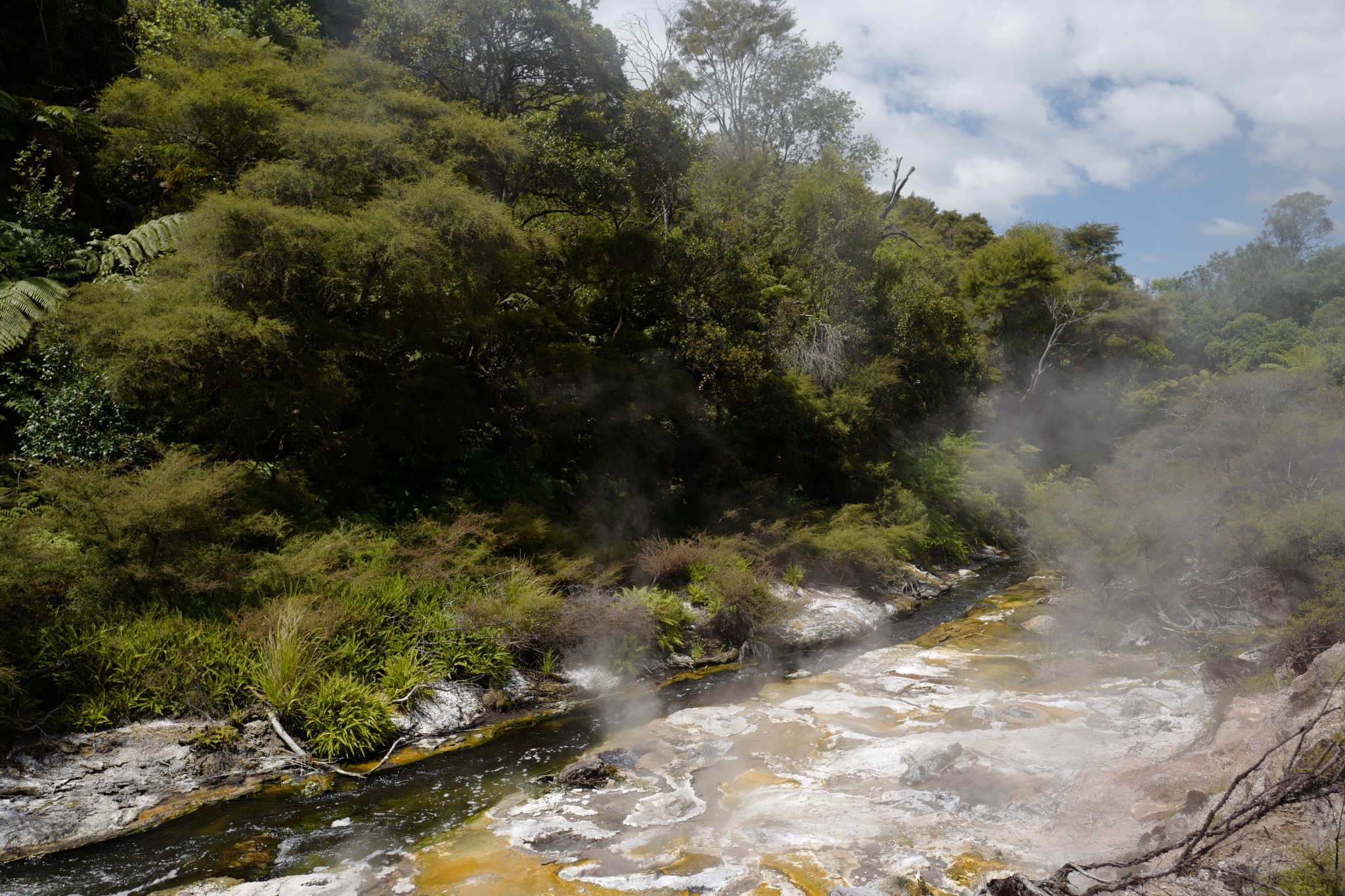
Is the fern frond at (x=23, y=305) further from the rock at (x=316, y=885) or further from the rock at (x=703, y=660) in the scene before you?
the rock at (x=703, y=660)

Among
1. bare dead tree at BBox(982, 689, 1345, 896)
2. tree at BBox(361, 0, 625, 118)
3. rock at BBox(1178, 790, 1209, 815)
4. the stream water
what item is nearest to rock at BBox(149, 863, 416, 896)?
the stream water

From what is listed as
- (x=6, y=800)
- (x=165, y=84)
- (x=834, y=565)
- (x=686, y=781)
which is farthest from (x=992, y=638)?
(x=165, y=84)

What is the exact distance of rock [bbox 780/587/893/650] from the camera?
460 inches

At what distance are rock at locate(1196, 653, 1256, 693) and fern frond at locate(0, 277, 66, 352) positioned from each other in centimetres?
1383

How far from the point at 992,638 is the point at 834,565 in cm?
317

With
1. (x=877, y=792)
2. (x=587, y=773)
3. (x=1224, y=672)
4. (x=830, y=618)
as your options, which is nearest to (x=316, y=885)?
(x=587, y=773)

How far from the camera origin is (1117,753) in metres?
6.17

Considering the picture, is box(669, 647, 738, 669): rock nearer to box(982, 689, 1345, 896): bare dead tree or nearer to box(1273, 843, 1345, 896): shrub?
box(982, 689, 1345, 896): bare dead tree

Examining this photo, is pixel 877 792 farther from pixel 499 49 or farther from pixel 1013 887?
pixel 499 49

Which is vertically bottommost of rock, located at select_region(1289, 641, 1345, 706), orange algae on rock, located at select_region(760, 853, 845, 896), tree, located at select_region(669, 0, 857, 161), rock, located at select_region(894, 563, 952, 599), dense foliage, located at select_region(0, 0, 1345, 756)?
rock, located at select_region(894, 563, 952, 599)

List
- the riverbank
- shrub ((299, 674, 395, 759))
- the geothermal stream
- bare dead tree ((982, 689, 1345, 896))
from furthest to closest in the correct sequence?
shrub ((299, 674, 395, 759))
the riverbank
the geothermal stream
bare dead tree ((982, 689, 1345, 896))

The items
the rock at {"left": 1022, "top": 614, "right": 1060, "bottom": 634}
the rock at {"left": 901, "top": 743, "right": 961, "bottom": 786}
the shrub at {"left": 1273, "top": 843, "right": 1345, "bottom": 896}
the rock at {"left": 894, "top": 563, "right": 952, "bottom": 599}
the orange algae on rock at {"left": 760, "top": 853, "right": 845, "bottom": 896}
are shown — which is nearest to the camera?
the shrub at {"left": 1273, "top": 843, "right": 1345, "bottom": 896}

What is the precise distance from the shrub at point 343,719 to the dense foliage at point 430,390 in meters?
0.04

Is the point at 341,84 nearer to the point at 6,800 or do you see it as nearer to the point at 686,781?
the point at 6,800
